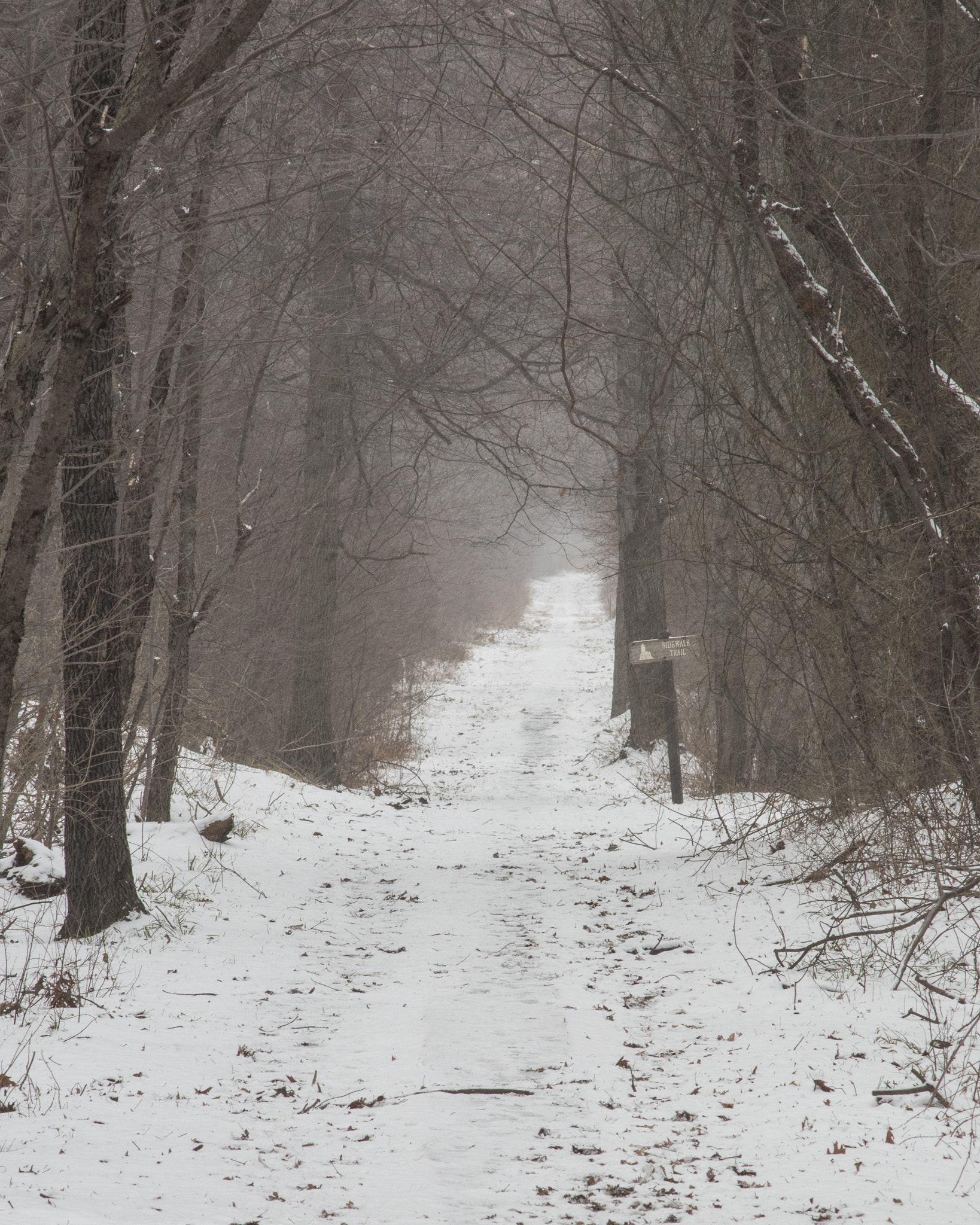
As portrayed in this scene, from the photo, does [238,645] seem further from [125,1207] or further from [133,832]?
[125,1207]

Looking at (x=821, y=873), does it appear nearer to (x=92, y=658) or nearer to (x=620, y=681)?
(x=92, y=658)

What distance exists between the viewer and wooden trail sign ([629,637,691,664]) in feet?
30.2

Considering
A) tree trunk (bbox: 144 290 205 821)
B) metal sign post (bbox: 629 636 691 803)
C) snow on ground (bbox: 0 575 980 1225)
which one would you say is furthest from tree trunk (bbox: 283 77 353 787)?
metal sign post (bbox: 629 636 691 803)

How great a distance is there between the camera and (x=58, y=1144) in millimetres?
3320

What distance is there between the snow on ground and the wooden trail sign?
1960 millimetres

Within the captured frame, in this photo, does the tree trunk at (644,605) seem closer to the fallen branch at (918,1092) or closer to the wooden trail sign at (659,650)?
the wooden trail sign at (659,650)

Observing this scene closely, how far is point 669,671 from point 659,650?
634 millimetres

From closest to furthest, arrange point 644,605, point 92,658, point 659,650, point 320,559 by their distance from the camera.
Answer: point 92,658 < point 659,650 < point 320,559 < point 644,605

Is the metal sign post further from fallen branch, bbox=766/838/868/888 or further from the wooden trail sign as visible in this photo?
fallen branch, bbox=766/838/868/888

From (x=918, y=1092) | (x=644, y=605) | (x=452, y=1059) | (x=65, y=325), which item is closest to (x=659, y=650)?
(x=644, y=605)

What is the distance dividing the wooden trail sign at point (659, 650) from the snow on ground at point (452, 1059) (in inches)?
77.1

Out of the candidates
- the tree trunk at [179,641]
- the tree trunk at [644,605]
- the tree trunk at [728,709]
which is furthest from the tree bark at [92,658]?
the tree trunk at [644,605]

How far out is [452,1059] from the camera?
4.22 metres

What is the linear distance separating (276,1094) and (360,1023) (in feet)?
2.63
